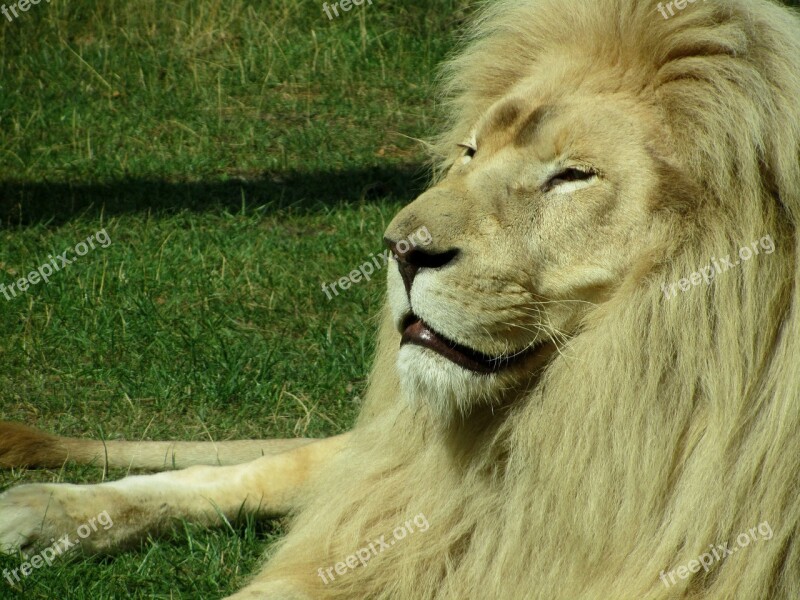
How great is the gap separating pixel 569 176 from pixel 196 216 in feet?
11.6

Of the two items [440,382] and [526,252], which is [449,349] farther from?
[526,252]

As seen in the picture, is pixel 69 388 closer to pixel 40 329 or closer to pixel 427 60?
pixel 40 329

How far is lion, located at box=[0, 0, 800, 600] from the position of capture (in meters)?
2.22

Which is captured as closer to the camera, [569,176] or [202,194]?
[569,176]

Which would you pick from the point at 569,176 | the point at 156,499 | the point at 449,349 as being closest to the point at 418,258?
the point at 449,349

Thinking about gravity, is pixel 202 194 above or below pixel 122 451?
below

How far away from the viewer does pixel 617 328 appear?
88.8 inches

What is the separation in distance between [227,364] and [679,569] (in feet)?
7.65

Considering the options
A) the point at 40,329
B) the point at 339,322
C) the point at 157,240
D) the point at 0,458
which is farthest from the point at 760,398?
the point at 157,240

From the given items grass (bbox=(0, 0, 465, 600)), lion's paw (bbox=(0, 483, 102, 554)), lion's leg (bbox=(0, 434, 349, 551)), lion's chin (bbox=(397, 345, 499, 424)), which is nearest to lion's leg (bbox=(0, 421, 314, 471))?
grass (bbox=(0, 0, 465, 600))

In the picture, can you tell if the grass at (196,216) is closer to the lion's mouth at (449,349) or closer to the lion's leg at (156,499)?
the lion's leg at (156,499)

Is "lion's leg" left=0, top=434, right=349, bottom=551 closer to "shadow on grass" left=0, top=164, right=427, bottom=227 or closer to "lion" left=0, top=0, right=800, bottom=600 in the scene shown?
"lion" left=0, top=0, right=800, bottom=600

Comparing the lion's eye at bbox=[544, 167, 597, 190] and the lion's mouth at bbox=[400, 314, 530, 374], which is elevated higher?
the lion's eye at bbox=[544, 167, 597, 190]

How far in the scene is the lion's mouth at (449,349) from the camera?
2.30 m
